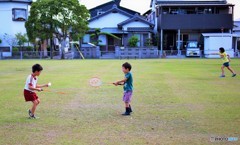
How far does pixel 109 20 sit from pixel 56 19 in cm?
933

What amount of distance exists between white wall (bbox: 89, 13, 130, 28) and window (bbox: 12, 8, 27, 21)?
26.4 feet

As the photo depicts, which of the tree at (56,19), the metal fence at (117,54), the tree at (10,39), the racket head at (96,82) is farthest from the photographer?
the tree at (10,39)

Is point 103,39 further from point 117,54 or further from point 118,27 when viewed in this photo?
point 117,54

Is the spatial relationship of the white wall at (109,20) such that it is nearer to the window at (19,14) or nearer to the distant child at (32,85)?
the window at (19,14)

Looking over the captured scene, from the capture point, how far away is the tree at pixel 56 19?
124 feet

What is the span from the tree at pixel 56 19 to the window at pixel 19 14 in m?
6.18

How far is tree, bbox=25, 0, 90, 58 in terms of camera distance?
37.7 meters

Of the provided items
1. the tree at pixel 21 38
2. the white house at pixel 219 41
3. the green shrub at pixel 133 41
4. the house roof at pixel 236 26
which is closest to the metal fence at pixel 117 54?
the white house at pixel 219 41

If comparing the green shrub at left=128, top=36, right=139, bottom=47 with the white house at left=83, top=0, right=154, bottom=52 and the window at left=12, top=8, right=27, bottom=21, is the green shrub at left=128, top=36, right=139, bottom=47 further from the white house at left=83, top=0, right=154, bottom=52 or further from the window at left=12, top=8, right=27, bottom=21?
the window at left=12, top=8, right=27, bottom=21

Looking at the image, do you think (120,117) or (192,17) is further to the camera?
(192,17)

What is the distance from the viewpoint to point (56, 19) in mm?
38188

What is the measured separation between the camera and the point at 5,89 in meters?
12.8

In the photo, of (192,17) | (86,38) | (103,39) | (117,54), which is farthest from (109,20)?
(192,17)

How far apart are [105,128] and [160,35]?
37.6 meters
